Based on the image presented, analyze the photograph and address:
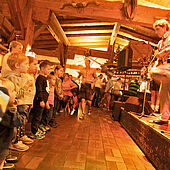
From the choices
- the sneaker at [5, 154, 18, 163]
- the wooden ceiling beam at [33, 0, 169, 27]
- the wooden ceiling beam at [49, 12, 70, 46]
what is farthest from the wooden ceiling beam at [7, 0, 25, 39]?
the sneaker at [5, 154, 18, 163]

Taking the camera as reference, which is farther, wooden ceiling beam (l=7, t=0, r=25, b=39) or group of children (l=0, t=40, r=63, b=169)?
wooden ceiling beam (l=7, t=0, r=25, b=39)

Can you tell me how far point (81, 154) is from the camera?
2004 mm

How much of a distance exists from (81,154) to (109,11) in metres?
4.03

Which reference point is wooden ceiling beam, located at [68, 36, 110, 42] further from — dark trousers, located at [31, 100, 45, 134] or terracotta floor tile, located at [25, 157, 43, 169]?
terracotta floor tile, located at [25, 157, 43, 169]

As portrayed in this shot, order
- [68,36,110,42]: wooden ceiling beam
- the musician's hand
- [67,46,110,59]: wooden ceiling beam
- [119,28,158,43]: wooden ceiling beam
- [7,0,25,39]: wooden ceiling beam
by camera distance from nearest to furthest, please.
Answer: the musician's hand, [7,0,25,39]: wooden ceiling beam, [119,28,158,43]: wooden ceiling beam, [68,36,110,42]: wooden ceiling beam, [67,46,110,59]: wooden ceiling beam

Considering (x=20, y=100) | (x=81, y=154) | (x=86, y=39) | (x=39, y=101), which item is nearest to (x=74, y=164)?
Answer: (x=81, y=154)

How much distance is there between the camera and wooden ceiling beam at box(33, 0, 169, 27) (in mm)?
4391

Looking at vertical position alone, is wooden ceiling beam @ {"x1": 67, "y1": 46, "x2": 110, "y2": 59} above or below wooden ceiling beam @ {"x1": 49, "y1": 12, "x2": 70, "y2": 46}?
below

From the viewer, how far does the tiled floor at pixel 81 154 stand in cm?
168

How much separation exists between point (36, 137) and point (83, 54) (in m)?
6.93

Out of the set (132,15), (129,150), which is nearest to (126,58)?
(132,15)

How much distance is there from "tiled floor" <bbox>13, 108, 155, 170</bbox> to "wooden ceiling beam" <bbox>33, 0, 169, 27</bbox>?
342cm

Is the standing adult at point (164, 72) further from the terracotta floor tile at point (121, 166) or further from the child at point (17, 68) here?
the child at point (17, 68)

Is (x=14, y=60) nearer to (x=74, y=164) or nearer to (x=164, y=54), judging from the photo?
(x=74, y=164)
